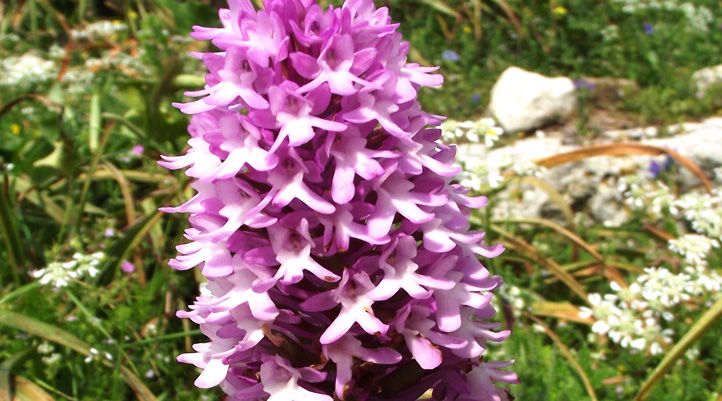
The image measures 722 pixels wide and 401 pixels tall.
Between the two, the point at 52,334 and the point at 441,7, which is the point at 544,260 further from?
the point at 441,7

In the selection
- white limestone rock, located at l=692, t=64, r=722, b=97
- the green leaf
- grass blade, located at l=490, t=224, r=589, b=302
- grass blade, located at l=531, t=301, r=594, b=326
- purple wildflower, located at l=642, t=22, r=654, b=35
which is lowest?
white limestone rock, located at l=692, t=64, r=722, b=97

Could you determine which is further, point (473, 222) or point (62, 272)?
point (473, 222)


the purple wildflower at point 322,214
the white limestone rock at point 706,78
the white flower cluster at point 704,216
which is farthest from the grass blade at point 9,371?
the white limestone rock at point 706,78

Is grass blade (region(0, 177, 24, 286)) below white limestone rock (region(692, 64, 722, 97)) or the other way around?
the other way around

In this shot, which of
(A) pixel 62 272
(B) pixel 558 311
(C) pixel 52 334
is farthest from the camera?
(B) pixel 558 311

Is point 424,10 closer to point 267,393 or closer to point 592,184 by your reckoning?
point 592,184

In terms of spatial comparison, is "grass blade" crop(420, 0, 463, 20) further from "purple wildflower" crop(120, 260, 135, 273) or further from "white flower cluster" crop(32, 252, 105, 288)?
"white flower cluster" crop(32, 252, 105, 288)

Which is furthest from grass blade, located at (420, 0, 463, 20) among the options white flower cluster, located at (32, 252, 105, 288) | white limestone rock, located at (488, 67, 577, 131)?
white flower cluster, located at (32, 252, 105, 288)

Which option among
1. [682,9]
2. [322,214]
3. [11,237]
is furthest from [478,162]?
[682,9]
